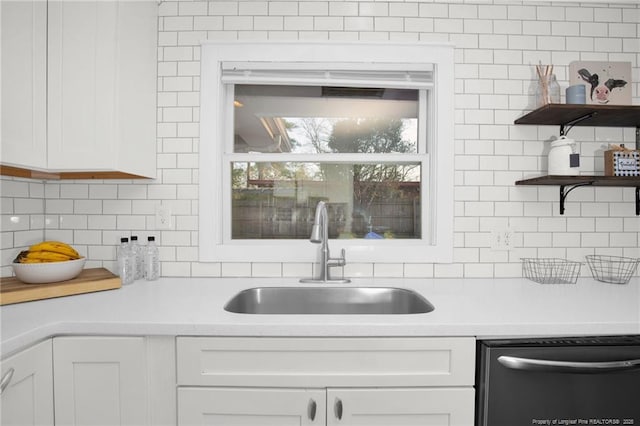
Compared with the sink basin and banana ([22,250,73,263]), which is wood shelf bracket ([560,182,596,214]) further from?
banana ([22,250,73,263])

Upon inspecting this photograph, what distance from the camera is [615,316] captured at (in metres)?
1.20

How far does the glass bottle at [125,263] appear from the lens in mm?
1629

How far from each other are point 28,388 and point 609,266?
2.57 metres

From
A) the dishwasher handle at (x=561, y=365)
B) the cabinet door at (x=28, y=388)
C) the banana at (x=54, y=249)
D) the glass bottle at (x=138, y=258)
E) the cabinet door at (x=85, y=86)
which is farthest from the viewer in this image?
the glass bottle at (x=138, y=258)

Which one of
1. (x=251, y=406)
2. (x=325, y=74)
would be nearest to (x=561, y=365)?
(x=251, y=406)

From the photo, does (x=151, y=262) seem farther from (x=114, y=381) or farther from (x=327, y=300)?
(x=327, y=300)

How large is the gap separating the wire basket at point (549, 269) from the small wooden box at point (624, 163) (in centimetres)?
50

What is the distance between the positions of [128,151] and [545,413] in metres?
1.89

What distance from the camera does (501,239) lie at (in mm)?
1817

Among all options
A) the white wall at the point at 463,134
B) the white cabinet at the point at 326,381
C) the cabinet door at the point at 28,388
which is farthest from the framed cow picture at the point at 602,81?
the cabinet door at the point at 28,388

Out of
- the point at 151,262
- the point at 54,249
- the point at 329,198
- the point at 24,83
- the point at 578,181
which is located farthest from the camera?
the point at 329,198

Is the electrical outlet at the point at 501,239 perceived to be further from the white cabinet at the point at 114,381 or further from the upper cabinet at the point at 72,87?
the upper cabinet at the point at 72,87

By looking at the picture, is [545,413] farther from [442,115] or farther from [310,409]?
[442,115]

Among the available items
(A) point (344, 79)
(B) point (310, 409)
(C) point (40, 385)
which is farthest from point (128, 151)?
(B) point (310, 409)
